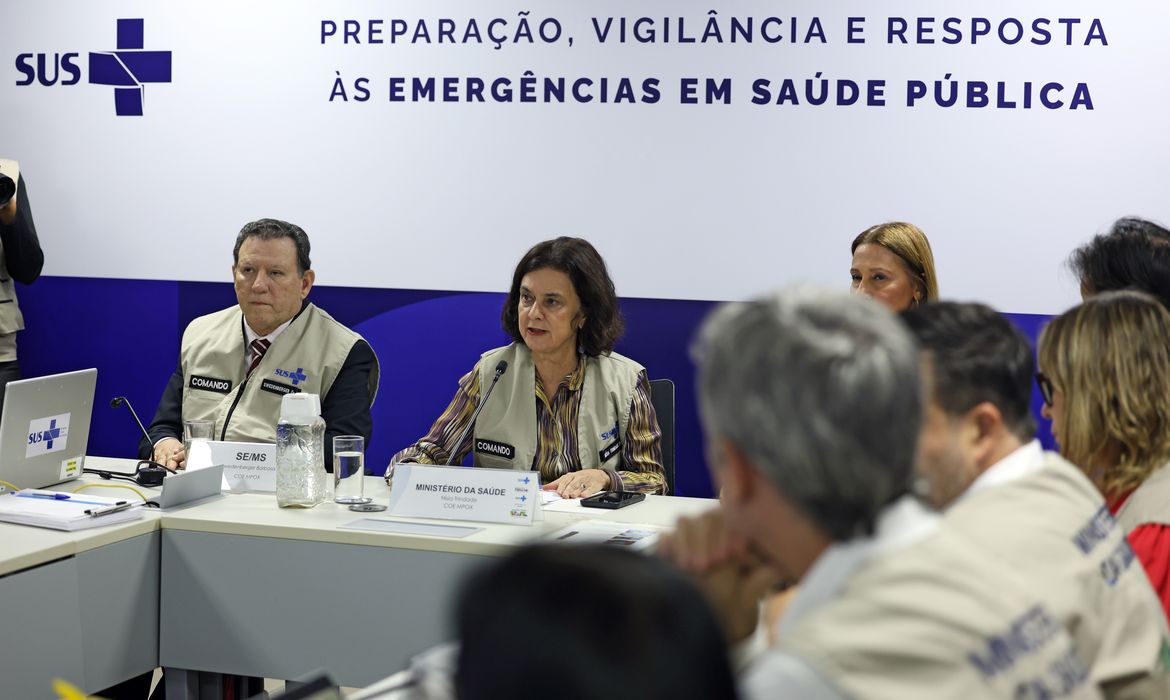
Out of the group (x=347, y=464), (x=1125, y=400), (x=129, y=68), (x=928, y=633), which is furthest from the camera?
(x=129, y=68)

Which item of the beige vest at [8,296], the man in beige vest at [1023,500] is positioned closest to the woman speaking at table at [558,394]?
the man in beige vest at [1023,500]

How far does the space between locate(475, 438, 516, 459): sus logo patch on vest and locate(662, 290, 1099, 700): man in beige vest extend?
2.32 m

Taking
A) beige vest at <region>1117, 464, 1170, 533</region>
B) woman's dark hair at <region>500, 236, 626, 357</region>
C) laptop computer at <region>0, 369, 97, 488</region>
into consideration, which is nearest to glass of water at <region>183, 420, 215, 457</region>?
laptop computer at <region>0, 369, 97, 488</region>

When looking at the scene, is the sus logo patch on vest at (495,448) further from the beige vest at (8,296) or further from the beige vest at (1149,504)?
the beige vest at (8,296)

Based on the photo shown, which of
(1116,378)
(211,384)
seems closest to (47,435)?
(211,384)

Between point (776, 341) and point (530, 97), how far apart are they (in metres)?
3.50

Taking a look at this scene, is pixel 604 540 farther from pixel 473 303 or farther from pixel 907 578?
pixel 473 303

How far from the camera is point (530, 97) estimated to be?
14.1 feet

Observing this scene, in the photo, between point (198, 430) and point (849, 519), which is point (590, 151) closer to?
point (198, 430)

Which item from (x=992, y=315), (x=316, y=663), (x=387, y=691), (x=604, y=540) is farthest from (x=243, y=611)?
(x=992, y=315)

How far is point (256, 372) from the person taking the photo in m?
3.54

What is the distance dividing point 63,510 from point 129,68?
255 cm

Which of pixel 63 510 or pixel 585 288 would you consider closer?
pixel 63 510

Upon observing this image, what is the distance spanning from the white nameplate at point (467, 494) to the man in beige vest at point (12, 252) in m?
2.18
